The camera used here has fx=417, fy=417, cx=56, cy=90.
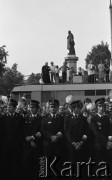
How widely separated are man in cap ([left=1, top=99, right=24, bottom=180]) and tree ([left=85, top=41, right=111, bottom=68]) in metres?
56.4

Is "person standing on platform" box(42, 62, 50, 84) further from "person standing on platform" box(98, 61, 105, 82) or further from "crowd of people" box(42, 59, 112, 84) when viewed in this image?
"person standing on platform" box(98, 61, 105, 82)

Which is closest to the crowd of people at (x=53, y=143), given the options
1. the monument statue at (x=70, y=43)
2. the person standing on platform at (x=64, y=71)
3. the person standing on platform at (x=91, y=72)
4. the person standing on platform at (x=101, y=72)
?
the person standing on platform at (x=91, y=72)

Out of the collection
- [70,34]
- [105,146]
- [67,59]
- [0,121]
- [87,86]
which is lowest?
[105,146]

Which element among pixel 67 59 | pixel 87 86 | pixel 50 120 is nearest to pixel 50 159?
pixel 50 120

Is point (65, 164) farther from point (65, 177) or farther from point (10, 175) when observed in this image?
point (10, 175)

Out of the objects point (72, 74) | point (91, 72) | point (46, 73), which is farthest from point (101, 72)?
point (46, 73)

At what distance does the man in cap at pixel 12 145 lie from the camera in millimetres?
8469

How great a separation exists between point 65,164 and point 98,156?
2.31ft

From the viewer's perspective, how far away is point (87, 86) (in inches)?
1030

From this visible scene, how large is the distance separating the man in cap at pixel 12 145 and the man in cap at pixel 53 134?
498 millimetres

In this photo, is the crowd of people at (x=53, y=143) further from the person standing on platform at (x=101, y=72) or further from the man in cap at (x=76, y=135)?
the person standing on platform at (x=101, y=72)

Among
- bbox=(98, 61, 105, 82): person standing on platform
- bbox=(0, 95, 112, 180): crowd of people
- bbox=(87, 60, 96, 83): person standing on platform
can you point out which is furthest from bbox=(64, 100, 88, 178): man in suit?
bbox=(98, 61, 105, 82): person standing on platform

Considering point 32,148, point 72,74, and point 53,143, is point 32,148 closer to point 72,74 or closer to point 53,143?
point 53,143

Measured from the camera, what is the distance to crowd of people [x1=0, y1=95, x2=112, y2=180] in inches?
332
